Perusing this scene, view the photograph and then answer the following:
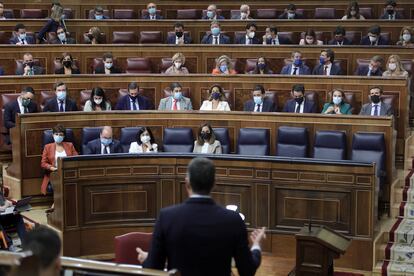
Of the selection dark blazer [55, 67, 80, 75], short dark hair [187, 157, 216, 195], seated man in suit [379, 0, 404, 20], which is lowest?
short dark hair [187, 157, 216, 195]

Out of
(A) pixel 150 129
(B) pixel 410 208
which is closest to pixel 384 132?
(B) pixel 410 208

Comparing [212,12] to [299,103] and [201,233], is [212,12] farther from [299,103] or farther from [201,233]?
[201,233]

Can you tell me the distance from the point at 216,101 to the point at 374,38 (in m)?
2.11

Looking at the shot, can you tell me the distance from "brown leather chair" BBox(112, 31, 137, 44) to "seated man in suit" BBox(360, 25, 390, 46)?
2537 millimetres

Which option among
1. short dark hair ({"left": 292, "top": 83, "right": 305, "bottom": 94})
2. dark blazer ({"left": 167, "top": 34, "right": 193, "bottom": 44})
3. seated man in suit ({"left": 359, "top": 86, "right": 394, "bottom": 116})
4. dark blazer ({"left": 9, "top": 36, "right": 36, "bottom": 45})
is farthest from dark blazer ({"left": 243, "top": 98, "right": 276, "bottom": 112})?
dark blazer ({"left": 9, "top": 36, "right": 36, "bottom": 45})

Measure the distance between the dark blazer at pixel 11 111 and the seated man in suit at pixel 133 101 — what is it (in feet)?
2.50

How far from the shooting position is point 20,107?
7094 mm

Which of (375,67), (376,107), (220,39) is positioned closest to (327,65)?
(375,67)

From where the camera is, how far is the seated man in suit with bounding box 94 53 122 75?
7910 mm

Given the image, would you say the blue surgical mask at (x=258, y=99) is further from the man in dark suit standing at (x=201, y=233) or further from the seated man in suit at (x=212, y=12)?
the man in dark suit standing at (x=201, y=233)

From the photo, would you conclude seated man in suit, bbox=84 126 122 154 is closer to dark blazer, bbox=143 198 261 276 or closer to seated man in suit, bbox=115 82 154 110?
seated man in suit, bbox=115 82 154 110

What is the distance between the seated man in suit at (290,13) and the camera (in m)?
9.40

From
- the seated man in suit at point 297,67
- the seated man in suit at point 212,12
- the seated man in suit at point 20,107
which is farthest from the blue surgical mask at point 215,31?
the seated man in suit at point 20,107

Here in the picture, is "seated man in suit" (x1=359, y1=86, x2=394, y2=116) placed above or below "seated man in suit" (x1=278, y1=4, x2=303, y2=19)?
below
